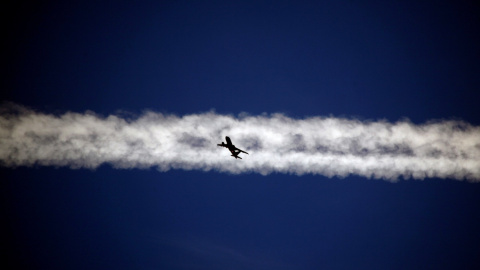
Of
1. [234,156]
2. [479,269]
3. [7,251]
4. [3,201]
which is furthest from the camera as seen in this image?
[7,251]

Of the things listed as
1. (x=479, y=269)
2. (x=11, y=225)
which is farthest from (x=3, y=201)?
(x=479, y=269)

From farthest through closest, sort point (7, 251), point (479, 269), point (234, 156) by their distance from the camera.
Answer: point (7, 251) → point (479, 269) → point (234, 156)

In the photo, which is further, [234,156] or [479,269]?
[479,269]

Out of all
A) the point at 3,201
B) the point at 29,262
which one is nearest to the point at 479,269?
the point at 29,262

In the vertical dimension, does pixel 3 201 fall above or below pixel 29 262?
above

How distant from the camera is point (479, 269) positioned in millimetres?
151000

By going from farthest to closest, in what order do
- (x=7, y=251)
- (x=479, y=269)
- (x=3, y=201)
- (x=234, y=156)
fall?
(x=7, y=251)
(x=3, y=201)
(x=479, y=269)
(x=234, y=156)

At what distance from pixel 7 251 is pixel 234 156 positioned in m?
198

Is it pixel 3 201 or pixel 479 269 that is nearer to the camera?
pixel 479 269

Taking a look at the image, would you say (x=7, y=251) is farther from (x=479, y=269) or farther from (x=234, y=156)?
(x=479, y=269)

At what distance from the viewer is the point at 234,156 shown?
1946 inches

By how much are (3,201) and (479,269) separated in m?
221

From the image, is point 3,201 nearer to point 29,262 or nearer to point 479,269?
point 29,262

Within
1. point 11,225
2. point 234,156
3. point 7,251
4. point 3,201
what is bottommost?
point 7,251
